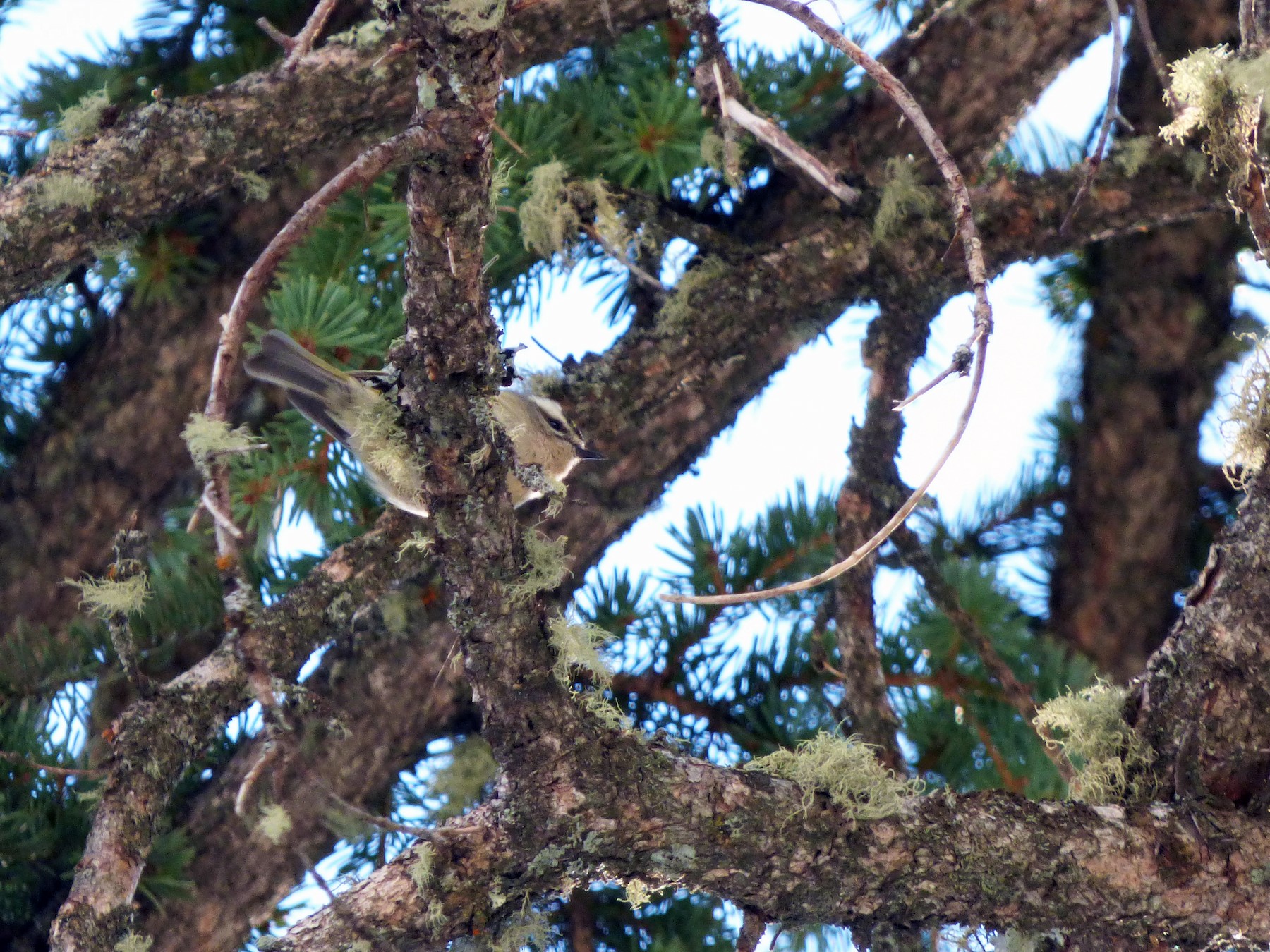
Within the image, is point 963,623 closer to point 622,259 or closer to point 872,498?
point 872,498

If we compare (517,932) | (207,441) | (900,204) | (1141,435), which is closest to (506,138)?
(207,441)

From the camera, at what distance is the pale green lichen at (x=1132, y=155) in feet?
5.33

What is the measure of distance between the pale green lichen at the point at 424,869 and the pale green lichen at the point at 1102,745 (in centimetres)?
63

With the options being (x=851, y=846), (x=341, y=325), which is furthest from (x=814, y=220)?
(x=851, y=846)

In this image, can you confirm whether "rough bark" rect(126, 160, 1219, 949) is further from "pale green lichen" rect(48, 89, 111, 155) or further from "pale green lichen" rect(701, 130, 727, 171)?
→ "pale green lichen" rect(48, 89, 111, 155)

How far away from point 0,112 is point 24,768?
1002 millimetres

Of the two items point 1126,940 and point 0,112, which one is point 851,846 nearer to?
point 1126,940

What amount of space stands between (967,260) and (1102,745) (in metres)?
0.56

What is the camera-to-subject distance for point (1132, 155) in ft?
5.34

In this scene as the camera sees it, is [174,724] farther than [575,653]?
Yes

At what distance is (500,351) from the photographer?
3.21 feet

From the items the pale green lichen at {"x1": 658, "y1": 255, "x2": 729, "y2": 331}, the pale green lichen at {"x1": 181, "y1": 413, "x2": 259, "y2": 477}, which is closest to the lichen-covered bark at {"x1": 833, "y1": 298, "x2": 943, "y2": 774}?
the pale green lichen at {"x1": 658, "y1": 255, "x2": 729, "y2": 331}

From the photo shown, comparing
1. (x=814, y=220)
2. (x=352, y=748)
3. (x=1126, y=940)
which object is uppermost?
(x=814, y=220)

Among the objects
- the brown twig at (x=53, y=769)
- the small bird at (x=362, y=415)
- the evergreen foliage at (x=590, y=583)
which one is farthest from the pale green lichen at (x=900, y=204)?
the brown twig at (x=53, y=769)
